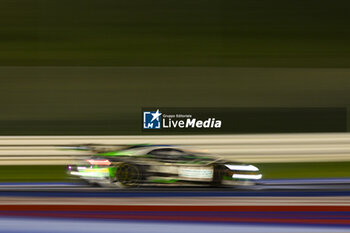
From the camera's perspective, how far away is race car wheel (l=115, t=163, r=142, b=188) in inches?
302

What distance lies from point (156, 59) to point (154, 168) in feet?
20.0

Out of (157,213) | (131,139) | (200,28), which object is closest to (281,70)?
(200,28)

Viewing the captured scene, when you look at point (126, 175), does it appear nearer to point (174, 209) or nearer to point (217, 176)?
point (217, 176)

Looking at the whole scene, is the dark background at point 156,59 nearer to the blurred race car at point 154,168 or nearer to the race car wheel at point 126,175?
the blurred race car at point 154,168

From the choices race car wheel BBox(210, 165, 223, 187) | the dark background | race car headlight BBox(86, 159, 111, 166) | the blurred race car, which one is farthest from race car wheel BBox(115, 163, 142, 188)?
the dark background

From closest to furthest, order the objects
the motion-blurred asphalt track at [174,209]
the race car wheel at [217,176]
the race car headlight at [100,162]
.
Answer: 1. the motion-blurred asphalt track at [174,209]
2. the race car headlight at [100,162]
3. the race car wheel at [217,176]

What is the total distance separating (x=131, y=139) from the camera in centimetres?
1125

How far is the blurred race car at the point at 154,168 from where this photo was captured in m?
7.66

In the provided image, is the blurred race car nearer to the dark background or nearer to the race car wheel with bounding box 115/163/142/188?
the race car wheel with bounding box 115/163/142/188

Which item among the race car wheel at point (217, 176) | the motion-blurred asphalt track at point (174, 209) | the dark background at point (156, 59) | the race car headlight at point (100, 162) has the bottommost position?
the motion-blurred asphalt track at point (174, 209)

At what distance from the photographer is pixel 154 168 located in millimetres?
7750

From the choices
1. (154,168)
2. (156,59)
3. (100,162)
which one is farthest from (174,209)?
(156,59)

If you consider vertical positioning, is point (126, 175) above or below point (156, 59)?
below

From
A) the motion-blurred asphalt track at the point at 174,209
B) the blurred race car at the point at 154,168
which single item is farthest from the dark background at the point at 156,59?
the motion-blurred asphalt track at the point at 174,209
